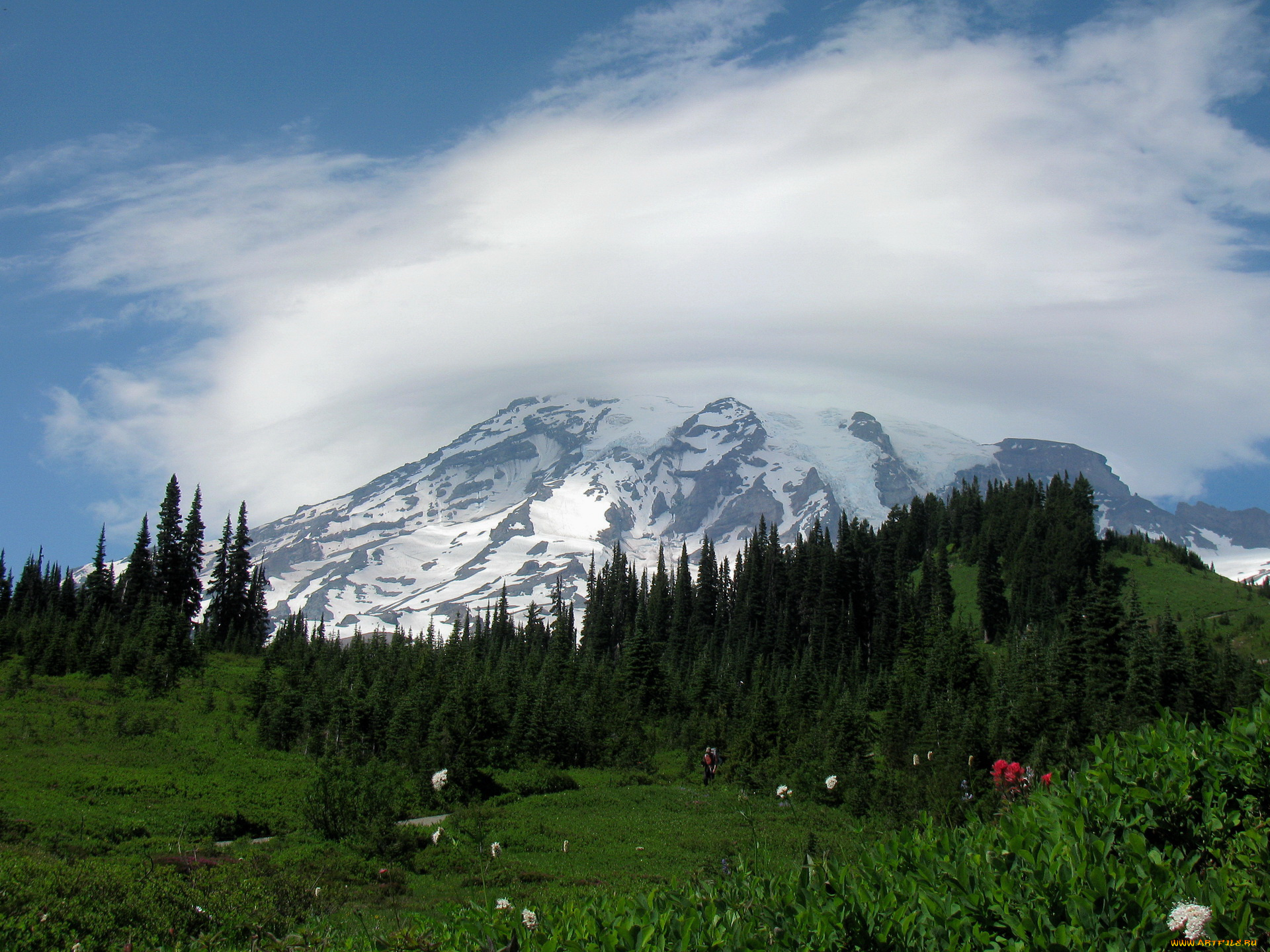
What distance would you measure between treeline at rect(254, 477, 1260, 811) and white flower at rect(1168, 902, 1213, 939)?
3666 mm

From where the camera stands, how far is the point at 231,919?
572 inches

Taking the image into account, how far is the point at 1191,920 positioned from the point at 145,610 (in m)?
88.4

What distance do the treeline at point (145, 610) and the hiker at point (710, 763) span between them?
110 ft

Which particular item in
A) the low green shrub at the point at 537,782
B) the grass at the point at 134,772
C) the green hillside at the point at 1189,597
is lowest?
the low green shrub at the point at 537,782

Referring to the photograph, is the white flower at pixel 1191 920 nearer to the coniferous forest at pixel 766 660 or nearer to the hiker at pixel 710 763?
the coniferous forest at pixel 766 660

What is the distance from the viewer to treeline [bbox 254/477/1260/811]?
40.0 m

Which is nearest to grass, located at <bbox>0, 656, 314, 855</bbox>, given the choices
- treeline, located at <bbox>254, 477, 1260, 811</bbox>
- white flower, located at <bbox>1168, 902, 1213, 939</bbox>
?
treeline, located at <bbox>254, 477, 1260, 811</bbox>

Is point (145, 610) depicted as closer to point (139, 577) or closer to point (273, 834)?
point (139, 577)

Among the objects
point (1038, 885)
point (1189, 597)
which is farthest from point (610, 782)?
point (1189, 597)

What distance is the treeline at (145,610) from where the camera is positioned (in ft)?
187

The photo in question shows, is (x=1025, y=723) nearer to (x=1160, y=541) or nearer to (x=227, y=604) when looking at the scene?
(x=227, y=604)

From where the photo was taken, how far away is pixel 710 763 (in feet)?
134

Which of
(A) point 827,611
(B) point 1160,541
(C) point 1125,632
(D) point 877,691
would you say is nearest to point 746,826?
(C) point 1125,632

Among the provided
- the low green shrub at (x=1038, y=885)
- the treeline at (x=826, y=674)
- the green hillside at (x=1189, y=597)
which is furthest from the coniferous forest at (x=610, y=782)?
the green hillside at (x=1189, y=597)
